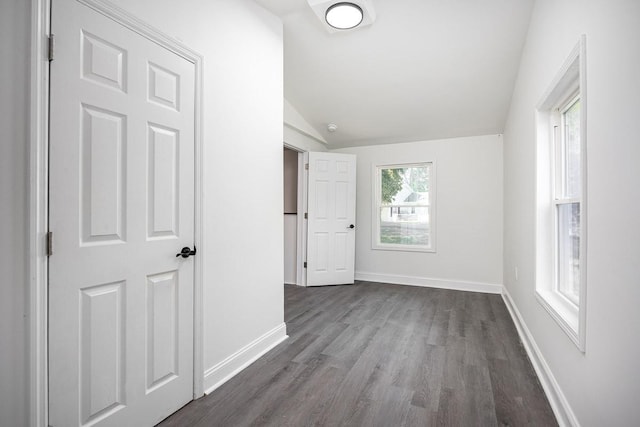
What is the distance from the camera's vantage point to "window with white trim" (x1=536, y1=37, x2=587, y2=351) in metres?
1.90

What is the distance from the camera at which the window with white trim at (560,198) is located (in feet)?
6.23

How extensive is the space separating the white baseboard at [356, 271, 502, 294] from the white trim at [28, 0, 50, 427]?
4.36m

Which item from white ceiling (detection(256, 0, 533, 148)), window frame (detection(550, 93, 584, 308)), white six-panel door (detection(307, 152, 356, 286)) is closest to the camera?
window frame (detection(550, 93, 584, 308))

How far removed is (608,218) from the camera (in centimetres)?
124

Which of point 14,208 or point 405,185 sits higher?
point 405,185

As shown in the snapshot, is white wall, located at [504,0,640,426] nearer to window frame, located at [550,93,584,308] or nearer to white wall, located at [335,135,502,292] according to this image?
window frame, located at [550,93,584,308]

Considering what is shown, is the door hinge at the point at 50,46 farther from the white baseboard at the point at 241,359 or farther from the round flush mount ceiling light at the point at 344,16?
the round flush mount ceiling light at the point at 344,16

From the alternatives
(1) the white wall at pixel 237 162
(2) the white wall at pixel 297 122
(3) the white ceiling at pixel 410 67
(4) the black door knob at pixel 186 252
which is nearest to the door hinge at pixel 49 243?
(4) the black door knob at pixel 186 252

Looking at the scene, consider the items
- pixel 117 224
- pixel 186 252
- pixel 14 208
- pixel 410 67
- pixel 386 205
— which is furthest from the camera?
pixel 386 205

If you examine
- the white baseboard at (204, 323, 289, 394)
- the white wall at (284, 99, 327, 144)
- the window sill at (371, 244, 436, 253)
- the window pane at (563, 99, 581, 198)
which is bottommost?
the white baseboard at (204, 323, 289, 394)

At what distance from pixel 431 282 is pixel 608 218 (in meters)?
3.72

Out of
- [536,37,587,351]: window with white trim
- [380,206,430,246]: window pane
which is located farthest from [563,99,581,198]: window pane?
[380,206,430,246]: window pane

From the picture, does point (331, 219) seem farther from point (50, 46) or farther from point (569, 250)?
point (50, 46)

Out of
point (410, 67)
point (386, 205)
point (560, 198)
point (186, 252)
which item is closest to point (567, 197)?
point (560, 198)
